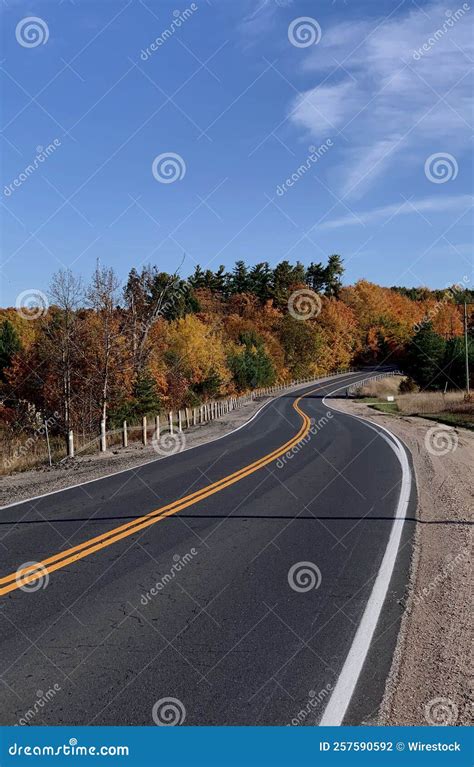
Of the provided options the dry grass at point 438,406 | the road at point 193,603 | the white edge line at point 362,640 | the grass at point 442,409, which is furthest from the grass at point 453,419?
the white edge line at point 362,640

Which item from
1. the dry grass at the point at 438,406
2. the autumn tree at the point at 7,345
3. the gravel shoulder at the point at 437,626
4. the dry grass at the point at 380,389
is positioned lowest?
the dry grass at the point at 380,389

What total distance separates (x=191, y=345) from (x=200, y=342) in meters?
1.34

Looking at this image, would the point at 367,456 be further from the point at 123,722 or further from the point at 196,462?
the point at 123,722

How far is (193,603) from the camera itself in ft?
19.6

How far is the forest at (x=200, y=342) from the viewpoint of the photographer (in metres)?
35.2

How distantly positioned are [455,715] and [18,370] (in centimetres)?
4675

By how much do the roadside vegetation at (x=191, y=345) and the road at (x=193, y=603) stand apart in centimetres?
1100

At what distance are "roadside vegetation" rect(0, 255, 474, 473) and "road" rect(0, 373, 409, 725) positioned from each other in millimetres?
10998

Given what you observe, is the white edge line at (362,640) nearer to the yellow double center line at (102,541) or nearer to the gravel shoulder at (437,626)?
the gravel shoulder at (437,626)

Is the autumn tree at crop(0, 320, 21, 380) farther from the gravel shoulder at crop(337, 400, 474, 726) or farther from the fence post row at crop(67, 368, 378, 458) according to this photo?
the gravel shoulder at crop(337, 400, 474, 726)

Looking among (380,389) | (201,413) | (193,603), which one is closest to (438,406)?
(201,413)

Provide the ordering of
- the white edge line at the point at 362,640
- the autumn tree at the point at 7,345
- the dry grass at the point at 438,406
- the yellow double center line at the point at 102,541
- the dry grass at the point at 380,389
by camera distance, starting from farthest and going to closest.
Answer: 1. the dry grass at the point at 380,389
2. the autumn tree at the point at 7,345
3. the dry grass at the point at 438,406
4. the yellow double center line at the point at 102,541
5. the white edge line at the point at 362,640

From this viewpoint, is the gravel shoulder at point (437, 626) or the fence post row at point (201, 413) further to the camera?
the fence post row at point (201, 413)

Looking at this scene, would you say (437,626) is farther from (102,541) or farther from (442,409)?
(442,409)
